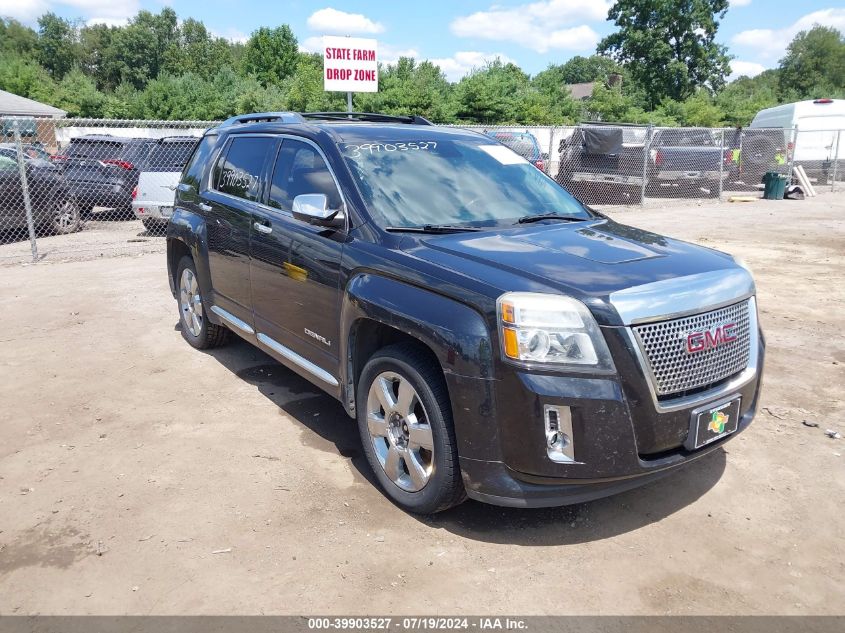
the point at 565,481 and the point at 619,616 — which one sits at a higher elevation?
the point at 565,481

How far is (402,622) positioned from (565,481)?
0.90 m

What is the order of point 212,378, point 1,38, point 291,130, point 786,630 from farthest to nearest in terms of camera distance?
point 1,38 < point 212,378 < point 291,130 < point 786,630

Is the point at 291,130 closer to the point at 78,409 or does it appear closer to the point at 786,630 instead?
the point at 78,409

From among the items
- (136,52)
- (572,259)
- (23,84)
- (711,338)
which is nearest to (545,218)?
(572,259)

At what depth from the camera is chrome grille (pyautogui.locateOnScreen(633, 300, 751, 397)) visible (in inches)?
119

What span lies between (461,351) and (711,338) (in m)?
1.19

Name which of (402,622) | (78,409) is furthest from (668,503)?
(78,409)

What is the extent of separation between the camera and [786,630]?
2734mm

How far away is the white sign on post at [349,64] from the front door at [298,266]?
1230cm

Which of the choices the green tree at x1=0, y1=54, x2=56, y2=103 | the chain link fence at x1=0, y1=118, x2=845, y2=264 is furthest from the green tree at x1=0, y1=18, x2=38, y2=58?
the chain link fence at x1=0, y1=118, x2=845, y2=264

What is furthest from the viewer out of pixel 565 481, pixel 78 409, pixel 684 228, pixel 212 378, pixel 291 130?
pixel 684 228

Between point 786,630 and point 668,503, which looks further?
point 668,503

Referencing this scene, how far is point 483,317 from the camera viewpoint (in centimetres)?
301

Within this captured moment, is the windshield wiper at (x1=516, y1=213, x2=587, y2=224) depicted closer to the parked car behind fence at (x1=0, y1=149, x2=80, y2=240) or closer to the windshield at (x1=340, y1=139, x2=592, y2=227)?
the windshield at (x1=340, y1=139, x2=592, y2=227)
